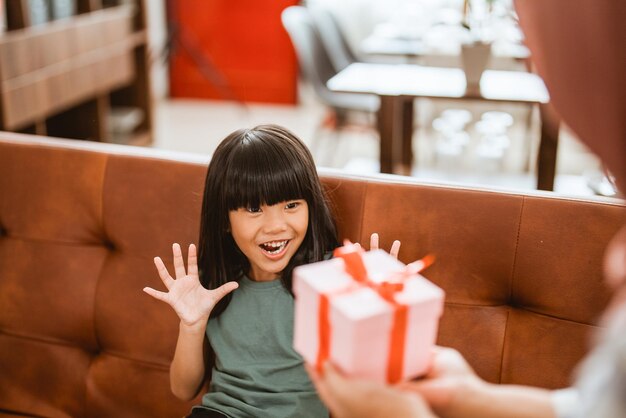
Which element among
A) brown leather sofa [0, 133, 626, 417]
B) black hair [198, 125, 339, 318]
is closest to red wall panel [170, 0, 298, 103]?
brown leather sofa [0, 133, 626, 417]

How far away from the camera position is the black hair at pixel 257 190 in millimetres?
1259

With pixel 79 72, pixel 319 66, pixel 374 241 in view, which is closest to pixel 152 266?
pixel 374 241

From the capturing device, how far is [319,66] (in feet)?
13.5

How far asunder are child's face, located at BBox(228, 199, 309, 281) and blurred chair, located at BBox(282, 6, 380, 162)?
2669 mm

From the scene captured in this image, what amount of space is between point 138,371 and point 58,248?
1.06 feet

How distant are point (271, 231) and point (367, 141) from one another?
150 inches

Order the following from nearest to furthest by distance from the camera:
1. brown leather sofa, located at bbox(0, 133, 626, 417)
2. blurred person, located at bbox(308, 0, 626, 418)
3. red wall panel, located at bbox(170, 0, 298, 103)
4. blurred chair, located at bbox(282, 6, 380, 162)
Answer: blurred person, located at bbox(308, 0, 626, 418) → brown leather sofa, located at bbox(0, 133, 626, 417) → blurred chair, located at bbox(282, 6, 380, 162) → red wall panel, located at bbox(170, 0, 298, 103)

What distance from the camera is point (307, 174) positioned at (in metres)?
1.29

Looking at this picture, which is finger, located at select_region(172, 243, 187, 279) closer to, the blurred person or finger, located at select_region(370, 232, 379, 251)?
finger, located at select_region(370, 232, 379, 251)

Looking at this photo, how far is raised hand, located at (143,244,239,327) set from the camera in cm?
125

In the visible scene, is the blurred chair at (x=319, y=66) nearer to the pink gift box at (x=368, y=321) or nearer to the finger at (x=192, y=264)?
the finger at (x=192, y=264)

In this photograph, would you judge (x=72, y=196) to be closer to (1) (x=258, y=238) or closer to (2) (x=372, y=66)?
(1) (x=258, y=238)

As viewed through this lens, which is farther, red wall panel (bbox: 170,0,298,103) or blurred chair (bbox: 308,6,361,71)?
red wall panel (bbox: 170,0,298,103)

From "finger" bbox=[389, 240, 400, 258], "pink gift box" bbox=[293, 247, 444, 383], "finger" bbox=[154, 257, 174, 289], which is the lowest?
"finger" bbox=[154, 257, 174, 289]
